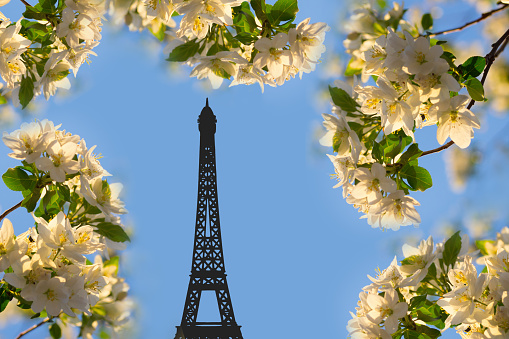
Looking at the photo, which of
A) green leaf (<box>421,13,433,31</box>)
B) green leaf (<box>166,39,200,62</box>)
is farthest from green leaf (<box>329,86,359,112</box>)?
green leaf (<box>166,39,200,62</box>)

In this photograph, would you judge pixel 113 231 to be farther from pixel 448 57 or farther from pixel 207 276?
pixel 207 276

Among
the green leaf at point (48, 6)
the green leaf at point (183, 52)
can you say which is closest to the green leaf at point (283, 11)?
the green leaf at point (183, 52)

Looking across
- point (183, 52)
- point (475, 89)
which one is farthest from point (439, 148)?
point (183, 52)

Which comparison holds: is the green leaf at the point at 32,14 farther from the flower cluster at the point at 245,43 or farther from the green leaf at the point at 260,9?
the green leaf at the point at 260,9

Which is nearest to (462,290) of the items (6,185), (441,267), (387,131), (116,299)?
(441,267)

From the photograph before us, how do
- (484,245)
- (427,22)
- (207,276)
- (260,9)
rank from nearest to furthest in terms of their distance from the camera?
(427,22), (260,9), (484,245), (207,276)
